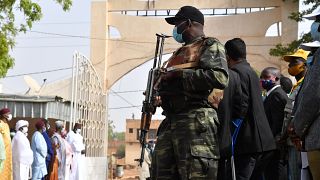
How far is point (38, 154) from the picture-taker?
12.0 meters

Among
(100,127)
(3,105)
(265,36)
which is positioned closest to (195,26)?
(100,127)

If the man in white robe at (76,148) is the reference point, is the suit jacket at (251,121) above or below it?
above

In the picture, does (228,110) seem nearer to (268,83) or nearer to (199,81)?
(199,81)

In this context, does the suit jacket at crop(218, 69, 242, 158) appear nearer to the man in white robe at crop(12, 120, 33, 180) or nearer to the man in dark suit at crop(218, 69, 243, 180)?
the man in dark suit at crop(218, 69, 243, 180)

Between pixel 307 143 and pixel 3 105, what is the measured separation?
1670 cm

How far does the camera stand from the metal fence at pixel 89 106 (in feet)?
48.9

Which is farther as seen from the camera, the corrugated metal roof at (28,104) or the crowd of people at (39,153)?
the corrugated metal roof at (28,104)

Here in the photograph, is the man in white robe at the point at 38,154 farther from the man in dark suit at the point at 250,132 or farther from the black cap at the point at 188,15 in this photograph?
the black cap at the point at 188,15

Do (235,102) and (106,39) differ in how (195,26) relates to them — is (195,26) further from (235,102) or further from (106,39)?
(106,39)

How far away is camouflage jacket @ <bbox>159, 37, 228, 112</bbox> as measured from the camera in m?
4.52

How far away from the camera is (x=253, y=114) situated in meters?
5.38

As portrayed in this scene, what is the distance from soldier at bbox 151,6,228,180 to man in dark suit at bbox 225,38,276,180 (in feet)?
2.41

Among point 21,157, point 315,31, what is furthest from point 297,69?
point 21,157

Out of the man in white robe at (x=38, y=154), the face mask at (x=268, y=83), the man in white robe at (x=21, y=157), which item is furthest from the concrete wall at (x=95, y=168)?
the face mask at (x=268, y=83)
